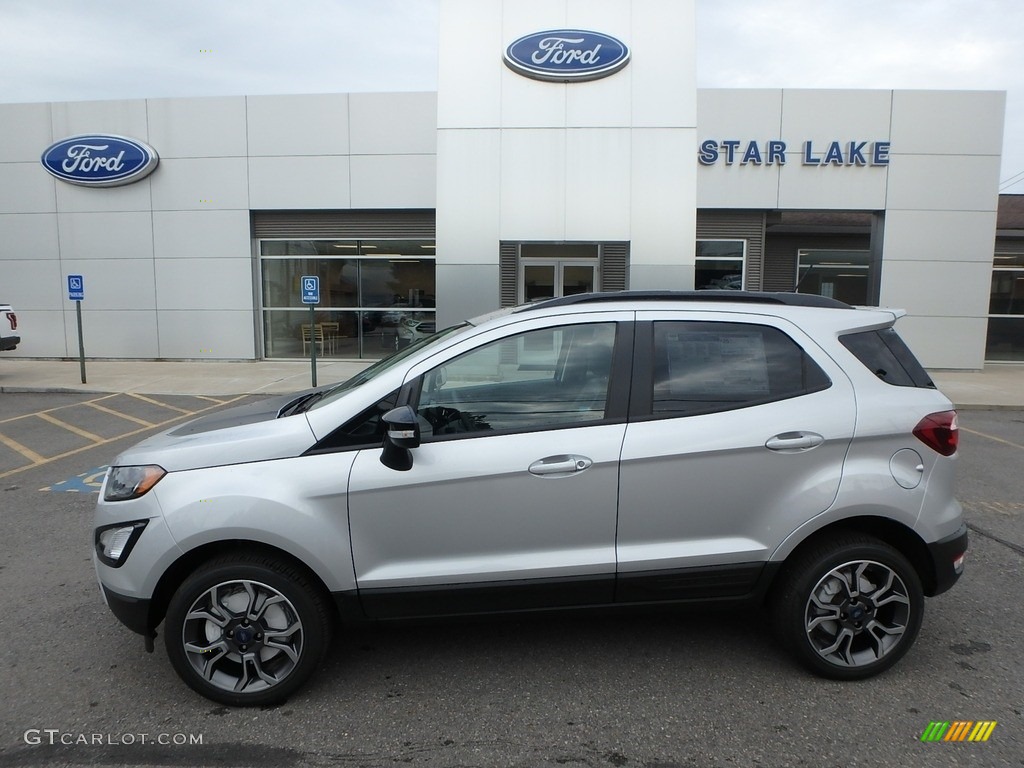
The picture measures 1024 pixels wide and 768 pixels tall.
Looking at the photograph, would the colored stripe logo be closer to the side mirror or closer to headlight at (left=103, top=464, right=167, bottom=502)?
the side mirror

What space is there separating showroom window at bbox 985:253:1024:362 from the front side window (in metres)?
18.9

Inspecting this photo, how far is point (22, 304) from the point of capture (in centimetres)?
1741

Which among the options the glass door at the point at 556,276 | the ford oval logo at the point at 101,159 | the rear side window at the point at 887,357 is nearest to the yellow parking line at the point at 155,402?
the ford oval logo at the point at 101,159

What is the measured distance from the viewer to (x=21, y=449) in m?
8.09

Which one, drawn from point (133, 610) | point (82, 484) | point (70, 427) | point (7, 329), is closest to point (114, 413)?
point (70, 427)

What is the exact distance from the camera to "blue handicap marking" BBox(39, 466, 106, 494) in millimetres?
6320

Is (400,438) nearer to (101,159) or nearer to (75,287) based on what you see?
(75,287)

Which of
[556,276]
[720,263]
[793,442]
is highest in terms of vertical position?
[720,263]

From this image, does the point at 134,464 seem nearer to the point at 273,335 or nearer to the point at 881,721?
the point at 881,721

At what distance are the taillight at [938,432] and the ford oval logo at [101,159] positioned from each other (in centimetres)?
1790

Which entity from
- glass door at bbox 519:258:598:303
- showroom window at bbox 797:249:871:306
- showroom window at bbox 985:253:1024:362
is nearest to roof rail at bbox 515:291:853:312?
glass door at bbox 519:258:598:303

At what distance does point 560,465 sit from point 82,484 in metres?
5.61

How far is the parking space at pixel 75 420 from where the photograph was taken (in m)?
7.93

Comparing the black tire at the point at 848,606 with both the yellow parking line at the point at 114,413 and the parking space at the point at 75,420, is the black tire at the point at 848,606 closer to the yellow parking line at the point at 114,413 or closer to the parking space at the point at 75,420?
the parking space at the point at 75,420
